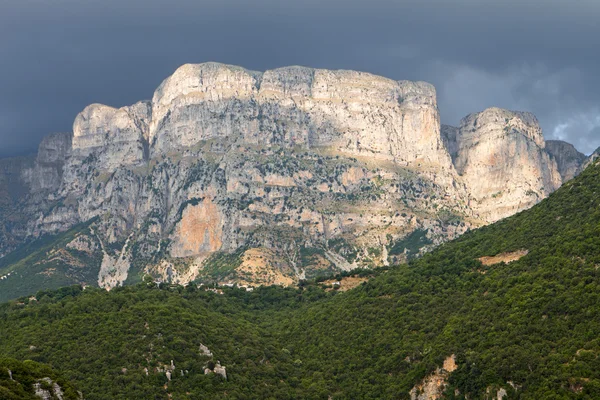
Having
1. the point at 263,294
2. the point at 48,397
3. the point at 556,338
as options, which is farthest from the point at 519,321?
the point at 263,294

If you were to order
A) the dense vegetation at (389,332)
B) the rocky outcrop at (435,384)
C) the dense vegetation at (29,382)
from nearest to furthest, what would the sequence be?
the dense vegetation at (29,382), the dense vegetation at (389,332), the rocky outcrop at (435,384)

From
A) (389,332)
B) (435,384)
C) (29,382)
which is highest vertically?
(389,332)

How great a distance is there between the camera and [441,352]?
4240 inches

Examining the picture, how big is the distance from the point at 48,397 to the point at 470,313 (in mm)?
65457

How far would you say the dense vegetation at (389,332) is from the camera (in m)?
97.9

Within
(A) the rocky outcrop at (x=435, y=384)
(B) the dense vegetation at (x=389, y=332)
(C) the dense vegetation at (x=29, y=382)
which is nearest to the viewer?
(C) the dense vegetation at (x=29, y=382)

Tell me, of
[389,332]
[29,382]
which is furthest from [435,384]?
[29,382]

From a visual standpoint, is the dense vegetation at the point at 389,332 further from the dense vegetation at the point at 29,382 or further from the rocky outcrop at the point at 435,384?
the dense vegetation at the point at 29,382

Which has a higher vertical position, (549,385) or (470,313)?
(470,313)

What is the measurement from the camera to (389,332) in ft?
415


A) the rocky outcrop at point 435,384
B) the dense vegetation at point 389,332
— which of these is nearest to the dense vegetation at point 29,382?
the dense vegetation at point 389,332

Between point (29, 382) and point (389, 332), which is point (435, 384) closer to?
point (389, 332)

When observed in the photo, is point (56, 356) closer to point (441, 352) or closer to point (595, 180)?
point (441, 352)

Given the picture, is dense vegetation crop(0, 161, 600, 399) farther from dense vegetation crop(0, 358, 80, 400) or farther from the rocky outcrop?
dense vegetation crop(0, 358, 80, 400)
